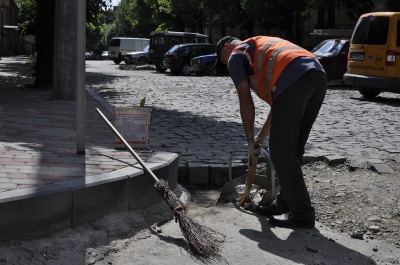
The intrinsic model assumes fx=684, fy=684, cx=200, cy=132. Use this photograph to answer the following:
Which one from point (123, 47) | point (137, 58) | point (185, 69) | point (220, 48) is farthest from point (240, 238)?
point (123, 47)

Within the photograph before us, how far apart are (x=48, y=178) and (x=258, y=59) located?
1.82 metres

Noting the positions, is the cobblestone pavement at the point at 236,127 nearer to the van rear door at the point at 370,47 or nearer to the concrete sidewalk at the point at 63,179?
the van rear door at the point at 370,47

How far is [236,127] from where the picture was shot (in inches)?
419

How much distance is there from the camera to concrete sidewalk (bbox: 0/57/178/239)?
436cm

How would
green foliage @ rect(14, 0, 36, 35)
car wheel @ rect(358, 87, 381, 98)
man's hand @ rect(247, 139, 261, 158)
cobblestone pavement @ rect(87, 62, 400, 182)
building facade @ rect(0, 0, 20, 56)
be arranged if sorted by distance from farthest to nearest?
building facade @ rect(0, 0, 20, 56)
green foliage @ rect(14, 0, 36, 35)
car wheel @ rect(358, 87, 381, 98)
cobblestone pavement @ rect(87, 62, 400, 182)
man's hand @ rect(247, 139, 261, 158)

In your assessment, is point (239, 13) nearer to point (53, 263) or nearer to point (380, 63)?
point (380, 63)

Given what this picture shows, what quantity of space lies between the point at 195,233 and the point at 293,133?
1073mm

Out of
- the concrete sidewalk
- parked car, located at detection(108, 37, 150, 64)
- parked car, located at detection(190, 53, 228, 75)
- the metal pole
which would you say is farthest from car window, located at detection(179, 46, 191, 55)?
the metal pole

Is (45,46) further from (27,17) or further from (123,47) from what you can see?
(123,47)

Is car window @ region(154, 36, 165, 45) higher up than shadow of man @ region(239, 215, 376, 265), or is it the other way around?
car window @ region(154, 36, 165, 45)

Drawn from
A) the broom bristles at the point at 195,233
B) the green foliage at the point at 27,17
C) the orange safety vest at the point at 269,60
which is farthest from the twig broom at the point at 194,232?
the green foliage at the point at 27,17

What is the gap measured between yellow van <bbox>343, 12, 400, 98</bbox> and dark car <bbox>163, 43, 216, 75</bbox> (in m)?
14.1

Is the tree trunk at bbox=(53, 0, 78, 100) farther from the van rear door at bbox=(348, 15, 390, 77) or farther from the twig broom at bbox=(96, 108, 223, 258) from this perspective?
the twig broom at bbox=(96, 108, 223, 258)

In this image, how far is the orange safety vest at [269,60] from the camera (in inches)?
200
